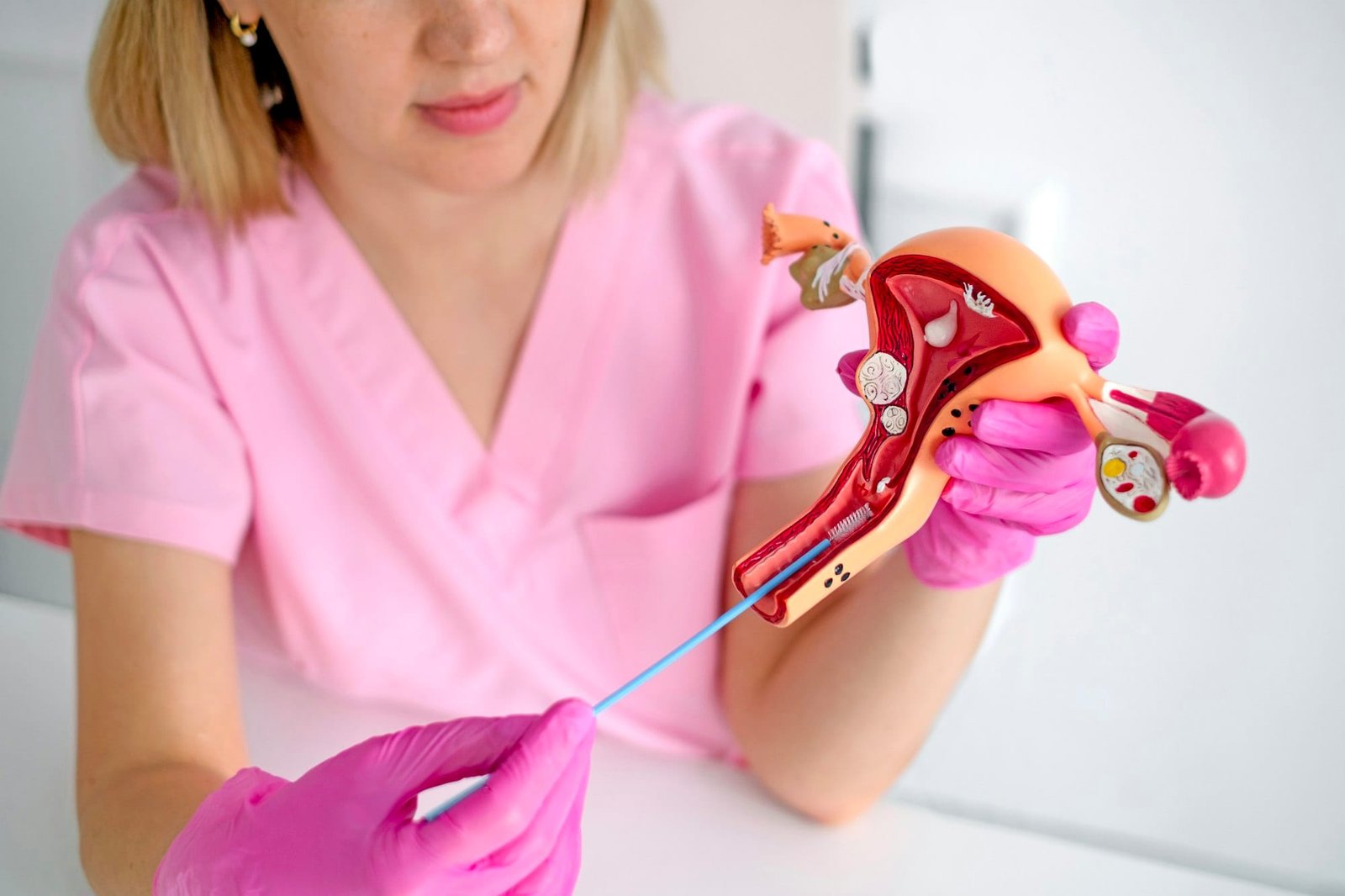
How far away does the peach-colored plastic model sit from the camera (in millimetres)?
396

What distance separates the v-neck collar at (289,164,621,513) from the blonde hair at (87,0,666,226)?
3 centimetres

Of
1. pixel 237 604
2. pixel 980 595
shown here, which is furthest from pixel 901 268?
pixel 237 604

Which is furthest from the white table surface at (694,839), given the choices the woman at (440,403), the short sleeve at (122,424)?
the short sleeve at (122,424)

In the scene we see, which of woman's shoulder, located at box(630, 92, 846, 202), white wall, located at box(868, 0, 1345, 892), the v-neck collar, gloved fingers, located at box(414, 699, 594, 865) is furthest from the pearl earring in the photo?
white wall, located at box(868, 0, 1345, 892)

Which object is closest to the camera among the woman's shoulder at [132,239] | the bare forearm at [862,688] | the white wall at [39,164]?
the bare forearm at [862,688]

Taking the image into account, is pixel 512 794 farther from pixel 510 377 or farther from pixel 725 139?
pixel 725 139

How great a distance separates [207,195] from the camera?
2.39 feet

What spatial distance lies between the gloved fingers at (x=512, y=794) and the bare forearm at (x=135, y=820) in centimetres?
20

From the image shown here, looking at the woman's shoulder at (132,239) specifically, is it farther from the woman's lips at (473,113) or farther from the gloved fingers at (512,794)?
the gloved fingers at (512,794)

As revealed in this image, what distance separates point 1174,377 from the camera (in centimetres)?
105

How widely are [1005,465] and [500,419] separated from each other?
410 millimetres

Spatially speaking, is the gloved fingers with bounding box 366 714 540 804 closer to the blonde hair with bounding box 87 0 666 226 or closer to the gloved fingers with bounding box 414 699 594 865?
the gloved fingers with bounding box 414 699 594 865

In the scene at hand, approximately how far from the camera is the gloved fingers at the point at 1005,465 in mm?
440

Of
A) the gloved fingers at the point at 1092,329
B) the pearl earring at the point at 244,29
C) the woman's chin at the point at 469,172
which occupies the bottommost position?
the woman's chin at the point at 469,172
